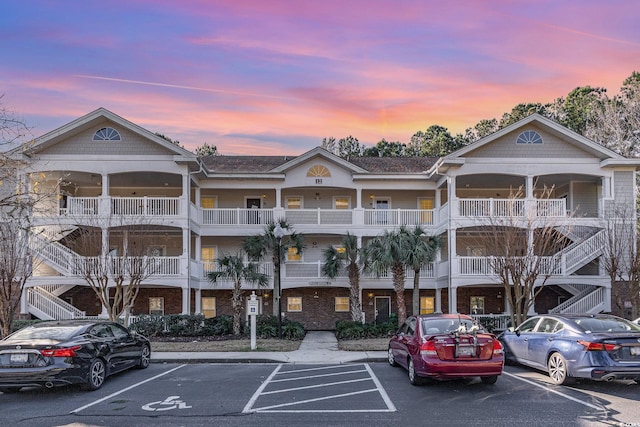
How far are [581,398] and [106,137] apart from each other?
21.4 meters

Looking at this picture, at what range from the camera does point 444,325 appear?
38.9ft

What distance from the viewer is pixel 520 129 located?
83.1 ft

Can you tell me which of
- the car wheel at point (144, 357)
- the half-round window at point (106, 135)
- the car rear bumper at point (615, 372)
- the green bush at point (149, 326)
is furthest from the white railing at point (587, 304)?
the half-round window at point (106, 135)

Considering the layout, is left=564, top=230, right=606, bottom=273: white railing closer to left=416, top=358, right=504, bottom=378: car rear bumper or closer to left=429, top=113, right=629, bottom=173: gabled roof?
left=429, top=113, right=629, bottom=173: gabled roof

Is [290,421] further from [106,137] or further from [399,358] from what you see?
[106,137]

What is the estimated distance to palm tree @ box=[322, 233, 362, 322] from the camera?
24422 millimetres

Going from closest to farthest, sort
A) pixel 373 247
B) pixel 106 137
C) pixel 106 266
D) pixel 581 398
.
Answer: pixel 581 398 < pixel 106 266 < pixel 373 247 < pixel 106 137

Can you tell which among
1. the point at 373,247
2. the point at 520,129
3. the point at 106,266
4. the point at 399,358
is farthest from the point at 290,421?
the point at 520,129

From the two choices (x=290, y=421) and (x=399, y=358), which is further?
(x=399, y=358)

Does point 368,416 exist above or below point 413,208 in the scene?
below

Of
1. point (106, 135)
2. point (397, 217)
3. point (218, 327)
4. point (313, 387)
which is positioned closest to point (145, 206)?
point (106, 135)

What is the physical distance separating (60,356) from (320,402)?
16.1 feet

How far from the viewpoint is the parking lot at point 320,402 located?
862 centimetres

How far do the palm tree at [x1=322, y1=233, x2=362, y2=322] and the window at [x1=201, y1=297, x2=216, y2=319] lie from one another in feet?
18.7
